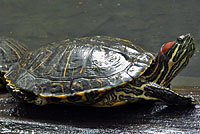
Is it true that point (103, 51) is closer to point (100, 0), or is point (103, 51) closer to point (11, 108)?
point (11, 108)

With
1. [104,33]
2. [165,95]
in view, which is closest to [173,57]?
[165,95]

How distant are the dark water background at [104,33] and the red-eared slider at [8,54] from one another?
0.47 meters

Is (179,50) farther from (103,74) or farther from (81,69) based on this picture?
(81,69)

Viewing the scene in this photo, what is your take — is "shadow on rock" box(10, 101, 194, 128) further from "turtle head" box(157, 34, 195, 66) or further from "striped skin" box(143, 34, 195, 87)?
"turtle head" box(157, 34, 195, 66)

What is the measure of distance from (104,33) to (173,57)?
4.60 metres

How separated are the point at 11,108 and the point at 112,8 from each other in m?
6.32

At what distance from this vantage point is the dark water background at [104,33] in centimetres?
264

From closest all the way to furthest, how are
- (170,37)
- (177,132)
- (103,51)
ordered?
(177,132) < (103,51) < (170,37)

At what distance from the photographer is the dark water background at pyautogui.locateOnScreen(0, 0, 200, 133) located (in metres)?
2.64

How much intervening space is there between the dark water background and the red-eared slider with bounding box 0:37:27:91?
472 mm

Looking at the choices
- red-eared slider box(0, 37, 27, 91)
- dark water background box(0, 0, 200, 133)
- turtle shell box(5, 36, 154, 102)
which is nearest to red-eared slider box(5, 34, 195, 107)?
turtle shell box(5, 36, 154, 102)

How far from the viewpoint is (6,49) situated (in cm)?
400

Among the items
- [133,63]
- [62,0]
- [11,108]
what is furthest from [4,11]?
[133,63]

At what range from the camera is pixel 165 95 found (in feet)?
8.85
